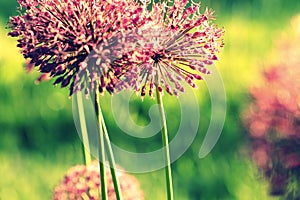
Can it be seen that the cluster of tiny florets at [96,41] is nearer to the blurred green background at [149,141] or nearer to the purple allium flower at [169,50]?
the purple allium flower at [169,50]

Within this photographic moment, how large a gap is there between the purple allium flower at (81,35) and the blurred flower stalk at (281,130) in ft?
0.92

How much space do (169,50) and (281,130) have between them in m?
0.24

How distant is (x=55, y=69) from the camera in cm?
55

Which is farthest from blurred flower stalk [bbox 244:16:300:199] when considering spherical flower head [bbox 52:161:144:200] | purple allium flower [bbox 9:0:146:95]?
purple allium flower [bbox 9:0:146:95]

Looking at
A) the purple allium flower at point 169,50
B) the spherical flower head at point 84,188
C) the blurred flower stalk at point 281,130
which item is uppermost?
the purple allium flower at point 169,50

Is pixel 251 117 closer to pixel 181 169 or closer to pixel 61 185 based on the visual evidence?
pixel 61 185

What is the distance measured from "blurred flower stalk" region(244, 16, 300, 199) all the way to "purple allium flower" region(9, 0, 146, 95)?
0.92 feet

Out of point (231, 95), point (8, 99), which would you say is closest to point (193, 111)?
point (231, 95)

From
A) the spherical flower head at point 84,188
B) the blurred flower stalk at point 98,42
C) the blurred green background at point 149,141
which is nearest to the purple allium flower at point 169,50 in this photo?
the blurred flower stalk at point 98,42

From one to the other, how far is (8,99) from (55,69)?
1.20 metres

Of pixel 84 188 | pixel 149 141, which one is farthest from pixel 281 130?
pixel 149 141

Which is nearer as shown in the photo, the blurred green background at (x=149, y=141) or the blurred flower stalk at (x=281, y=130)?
the blurred flower stalk at (x=281, y=130)

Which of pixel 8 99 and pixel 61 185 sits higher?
pixel 8 99

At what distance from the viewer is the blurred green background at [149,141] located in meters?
1.40
